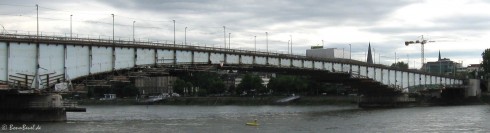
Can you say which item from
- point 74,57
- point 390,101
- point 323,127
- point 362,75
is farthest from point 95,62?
point 390,101

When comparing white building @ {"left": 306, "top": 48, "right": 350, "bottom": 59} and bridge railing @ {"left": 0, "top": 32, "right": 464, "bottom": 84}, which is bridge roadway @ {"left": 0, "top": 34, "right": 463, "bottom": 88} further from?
white building @ {"left": 306, "top": 48, "right": 350, "bottom": 59}

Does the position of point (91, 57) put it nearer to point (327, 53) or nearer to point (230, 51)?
point (230, 51)

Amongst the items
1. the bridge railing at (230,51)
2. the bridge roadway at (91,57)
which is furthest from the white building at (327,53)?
the bridge roadway at (91,57)

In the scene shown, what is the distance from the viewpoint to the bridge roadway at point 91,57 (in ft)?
233

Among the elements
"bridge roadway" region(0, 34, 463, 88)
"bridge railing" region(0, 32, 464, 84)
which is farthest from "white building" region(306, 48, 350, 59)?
"bridge roadway" region(0, 34, 463, 88)

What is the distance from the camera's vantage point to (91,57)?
257ft

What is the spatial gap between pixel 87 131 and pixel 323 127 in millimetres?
25142

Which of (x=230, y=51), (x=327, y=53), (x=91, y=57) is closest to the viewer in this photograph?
(x=91, y=57)

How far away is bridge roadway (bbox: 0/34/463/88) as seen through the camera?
70.9 metres

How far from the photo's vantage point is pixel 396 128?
7262 cm

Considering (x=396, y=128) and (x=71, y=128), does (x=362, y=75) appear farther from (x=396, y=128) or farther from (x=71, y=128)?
(x=71, y=128)

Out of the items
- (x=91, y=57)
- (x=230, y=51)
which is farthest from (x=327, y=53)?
(x=91, y=57)

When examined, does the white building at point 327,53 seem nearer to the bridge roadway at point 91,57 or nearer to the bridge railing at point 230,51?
the bridge railing at point 230,51

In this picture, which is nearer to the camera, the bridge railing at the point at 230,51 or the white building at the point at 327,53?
the bridge railing at the point at 230,51
